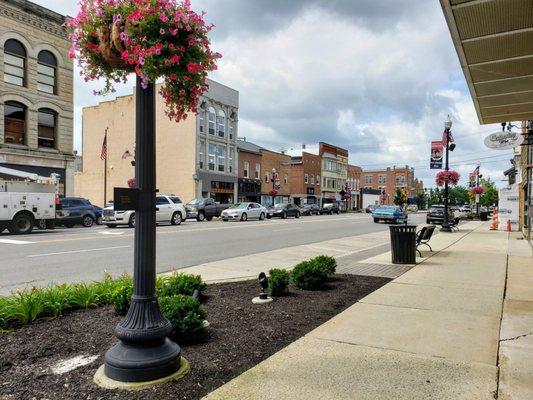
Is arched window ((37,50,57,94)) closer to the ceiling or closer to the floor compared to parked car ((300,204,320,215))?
closer to the ceiling

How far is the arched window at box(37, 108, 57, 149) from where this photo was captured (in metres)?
30.2

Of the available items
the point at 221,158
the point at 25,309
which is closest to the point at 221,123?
the point at 221,158

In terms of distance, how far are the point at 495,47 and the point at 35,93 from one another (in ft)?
97.3

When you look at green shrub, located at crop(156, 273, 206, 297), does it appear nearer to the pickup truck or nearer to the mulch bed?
the mulch bed

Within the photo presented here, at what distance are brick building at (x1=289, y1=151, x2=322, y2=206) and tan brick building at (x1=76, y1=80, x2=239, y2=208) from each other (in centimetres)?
2106

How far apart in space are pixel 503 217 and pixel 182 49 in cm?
2791

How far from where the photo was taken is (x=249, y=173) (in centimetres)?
5766

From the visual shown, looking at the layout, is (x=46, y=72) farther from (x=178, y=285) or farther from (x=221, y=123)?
(x=178, y=285)

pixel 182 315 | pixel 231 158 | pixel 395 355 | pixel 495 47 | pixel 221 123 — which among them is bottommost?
pixel 395 355

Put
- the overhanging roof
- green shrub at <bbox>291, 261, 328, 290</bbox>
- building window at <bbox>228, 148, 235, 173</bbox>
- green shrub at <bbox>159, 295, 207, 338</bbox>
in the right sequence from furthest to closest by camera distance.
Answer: building window at <bbox>228, 148, 235, 173</bbox>
green shrub at <bbox>291, 261, 328, 290</bbox>
the overhanging roof
green shrub at <bbox>159, 295, 207, 338</bbox>

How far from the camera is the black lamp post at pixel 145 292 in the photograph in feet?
12.0

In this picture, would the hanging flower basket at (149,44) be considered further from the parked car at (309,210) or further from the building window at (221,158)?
the parked car at (309,210)

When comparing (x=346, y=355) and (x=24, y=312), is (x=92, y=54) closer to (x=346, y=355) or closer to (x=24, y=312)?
(x=24, y=312)

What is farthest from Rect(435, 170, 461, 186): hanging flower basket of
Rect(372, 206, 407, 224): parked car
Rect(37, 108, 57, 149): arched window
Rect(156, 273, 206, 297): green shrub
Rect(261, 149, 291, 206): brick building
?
Rect(261, 149, 291, 206): brick building
